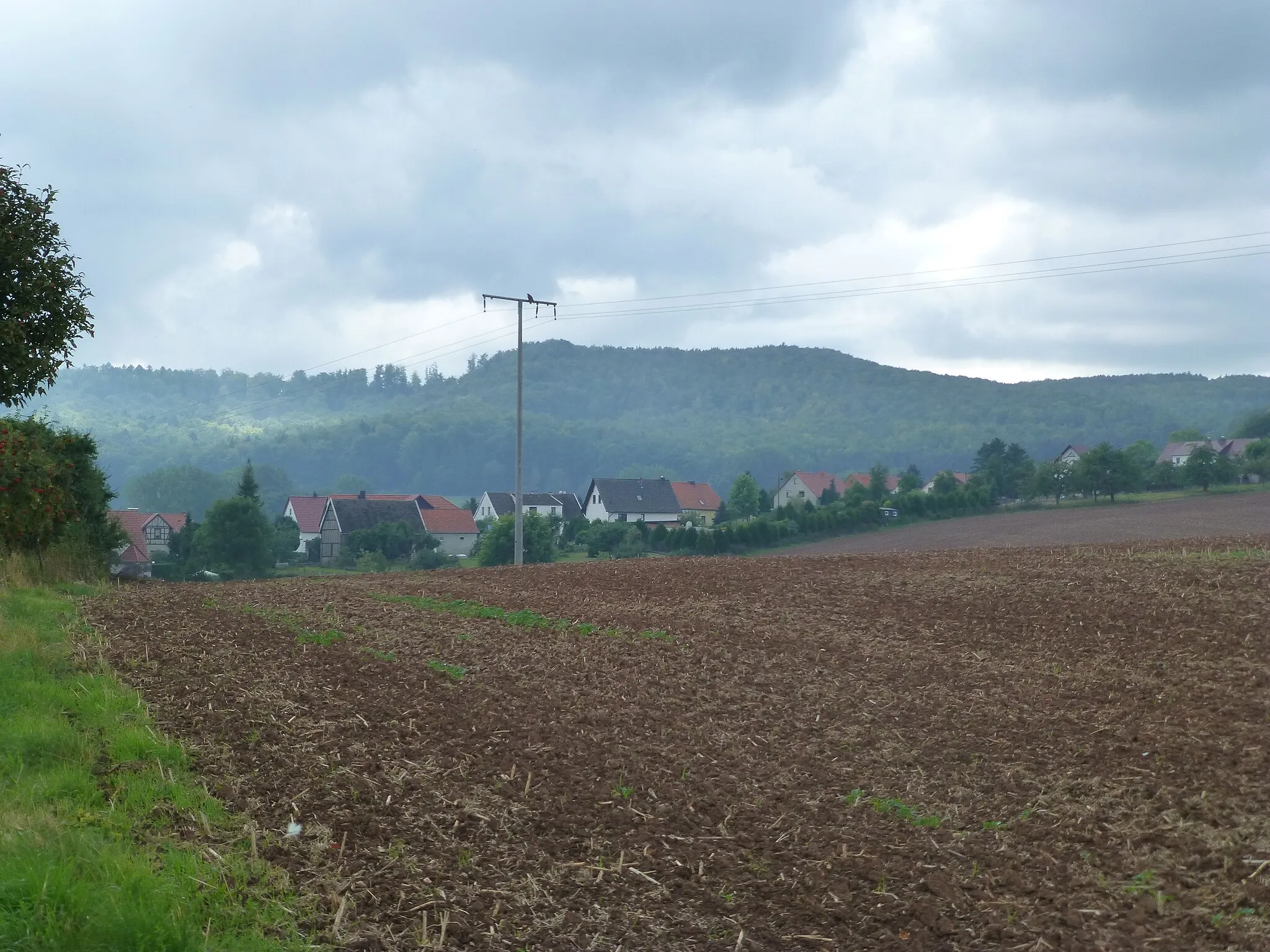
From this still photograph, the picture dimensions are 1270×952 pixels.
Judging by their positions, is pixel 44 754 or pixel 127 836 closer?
pixel 127 836

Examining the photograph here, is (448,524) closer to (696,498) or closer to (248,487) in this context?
(696,498)

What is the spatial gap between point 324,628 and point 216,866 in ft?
27.8

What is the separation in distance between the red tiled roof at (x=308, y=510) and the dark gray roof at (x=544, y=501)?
17138 mm

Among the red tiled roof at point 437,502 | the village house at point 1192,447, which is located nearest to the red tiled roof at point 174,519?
the red tiled roof at point 437,502

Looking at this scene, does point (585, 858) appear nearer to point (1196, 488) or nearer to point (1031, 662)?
point (1031, 662)

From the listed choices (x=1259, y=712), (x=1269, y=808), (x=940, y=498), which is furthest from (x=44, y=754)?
(x=940, y=498)

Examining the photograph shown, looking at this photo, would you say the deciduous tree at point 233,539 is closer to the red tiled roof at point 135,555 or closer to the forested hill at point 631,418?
the red tiled roof at point 135,555

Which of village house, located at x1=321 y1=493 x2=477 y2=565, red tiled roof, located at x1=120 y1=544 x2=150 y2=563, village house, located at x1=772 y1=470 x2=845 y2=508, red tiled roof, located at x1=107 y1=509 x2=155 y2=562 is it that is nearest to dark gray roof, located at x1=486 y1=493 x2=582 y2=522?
village house, located at x1=321 y1=493 x2=477 y2=565

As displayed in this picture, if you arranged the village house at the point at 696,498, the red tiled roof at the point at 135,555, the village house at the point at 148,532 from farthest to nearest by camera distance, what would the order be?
the village house at the point at 696,498, the village house at the point at 148,532, the red tiled roof at the point at 135,555

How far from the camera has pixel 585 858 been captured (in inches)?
253

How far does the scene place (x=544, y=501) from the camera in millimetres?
104125

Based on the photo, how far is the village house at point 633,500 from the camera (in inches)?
3821

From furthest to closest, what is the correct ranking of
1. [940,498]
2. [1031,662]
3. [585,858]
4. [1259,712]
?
[940,498] < [1031,662] < [1259,712] < [585,858]

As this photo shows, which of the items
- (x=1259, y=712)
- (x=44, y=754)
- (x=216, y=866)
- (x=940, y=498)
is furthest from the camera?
(x=940, y=498)
